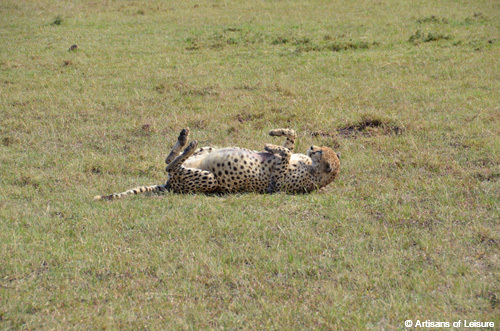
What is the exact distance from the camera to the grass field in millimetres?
3900

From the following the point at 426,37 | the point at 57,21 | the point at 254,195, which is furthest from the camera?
the point at 57,21

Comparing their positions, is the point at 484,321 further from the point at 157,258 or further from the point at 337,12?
the point at 337,12

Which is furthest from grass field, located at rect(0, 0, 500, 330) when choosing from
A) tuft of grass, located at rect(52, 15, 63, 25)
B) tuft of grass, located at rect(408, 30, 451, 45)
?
tuft of grass, located at rect(52, 15, 63, 25)

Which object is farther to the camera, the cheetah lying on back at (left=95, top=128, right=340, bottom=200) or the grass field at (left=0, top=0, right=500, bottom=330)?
the cheetah lying on back at (left=95, top=128, right=340, bottom=200)

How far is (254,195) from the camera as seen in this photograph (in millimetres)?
5918

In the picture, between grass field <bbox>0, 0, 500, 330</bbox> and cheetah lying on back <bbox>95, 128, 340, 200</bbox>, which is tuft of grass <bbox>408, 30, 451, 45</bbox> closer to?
grass field <bbox>0, 0, 500, 330</bbox>

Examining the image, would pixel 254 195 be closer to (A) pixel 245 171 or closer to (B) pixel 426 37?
(A) pixel 245 171

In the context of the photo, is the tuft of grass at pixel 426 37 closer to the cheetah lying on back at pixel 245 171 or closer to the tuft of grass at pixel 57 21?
the cheetah lying on back at pixel 245 171

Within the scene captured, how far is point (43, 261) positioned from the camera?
14.7ft

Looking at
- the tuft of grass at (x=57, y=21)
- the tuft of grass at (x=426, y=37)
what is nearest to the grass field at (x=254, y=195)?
the tuft of grass at (x=426, y=37)

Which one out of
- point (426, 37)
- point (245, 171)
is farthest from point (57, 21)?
point (245, 171)

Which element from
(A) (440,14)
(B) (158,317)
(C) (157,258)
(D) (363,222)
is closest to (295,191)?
(D) (363,222)

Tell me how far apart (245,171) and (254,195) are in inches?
10.9

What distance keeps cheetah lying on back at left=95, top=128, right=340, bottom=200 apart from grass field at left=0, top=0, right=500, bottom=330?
0.17 m
